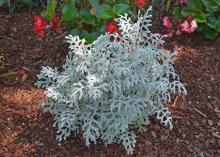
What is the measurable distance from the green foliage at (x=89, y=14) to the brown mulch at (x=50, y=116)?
0.54 ft

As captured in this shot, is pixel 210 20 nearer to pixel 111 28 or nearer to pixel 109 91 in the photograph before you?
pixel 111 28

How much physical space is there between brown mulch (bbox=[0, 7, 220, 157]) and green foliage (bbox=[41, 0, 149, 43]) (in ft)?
0.54

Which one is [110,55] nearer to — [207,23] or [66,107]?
[66,107]

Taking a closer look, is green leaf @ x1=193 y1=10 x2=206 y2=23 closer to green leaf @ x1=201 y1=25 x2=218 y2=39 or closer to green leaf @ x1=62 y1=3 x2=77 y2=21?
green leaf @ x1=201 y1=25 x2=218 y2=39

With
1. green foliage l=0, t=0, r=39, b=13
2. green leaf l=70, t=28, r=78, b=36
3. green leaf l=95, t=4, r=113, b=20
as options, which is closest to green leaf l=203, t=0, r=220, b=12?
green leaf l=95, t=4, r=113, b=20

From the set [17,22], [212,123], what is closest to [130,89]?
[212,123]

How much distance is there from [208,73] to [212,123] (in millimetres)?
355

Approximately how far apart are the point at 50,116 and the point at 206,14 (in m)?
1.14

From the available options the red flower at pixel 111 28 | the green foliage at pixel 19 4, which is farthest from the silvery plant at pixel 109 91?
the green foliage at pixel 19 4

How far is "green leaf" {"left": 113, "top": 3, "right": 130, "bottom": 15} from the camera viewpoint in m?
2.49

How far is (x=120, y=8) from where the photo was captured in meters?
2.50

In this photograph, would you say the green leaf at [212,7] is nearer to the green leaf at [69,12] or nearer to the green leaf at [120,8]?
the green leaf at [120,8]

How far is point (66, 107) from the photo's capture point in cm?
220

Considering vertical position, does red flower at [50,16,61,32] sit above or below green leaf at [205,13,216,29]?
below
